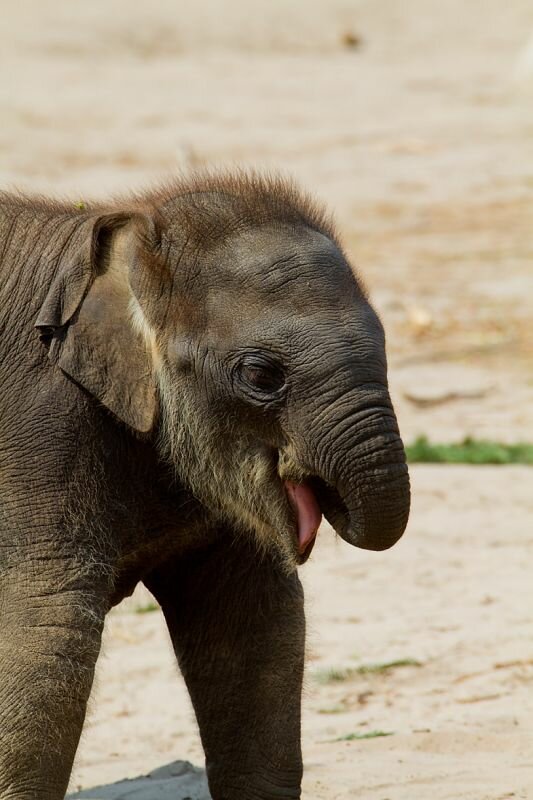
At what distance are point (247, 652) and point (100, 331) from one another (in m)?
1.09

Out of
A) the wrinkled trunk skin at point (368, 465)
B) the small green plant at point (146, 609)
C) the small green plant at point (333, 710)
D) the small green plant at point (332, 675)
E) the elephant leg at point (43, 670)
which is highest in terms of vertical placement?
the small green plant at point (146, 609)

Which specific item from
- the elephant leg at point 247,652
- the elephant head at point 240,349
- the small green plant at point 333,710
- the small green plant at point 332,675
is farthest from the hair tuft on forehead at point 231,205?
the small green plant at point 332,675

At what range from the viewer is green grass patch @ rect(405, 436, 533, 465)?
392 inches

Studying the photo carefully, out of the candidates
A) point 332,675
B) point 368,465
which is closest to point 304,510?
point 368,465

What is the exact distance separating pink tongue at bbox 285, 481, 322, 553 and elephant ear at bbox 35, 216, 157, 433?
0.41 m

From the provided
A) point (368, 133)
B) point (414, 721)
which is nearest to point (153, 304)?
point (414, 721)

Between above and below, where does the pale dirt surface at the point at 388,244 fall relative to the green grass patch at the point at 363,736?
above

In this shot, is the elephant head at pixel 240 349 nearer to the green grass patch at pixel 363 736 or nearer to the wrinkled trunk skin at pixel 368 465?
the wrinkled trunk skin at pixel 368 465

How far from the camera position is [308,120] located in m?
21.8

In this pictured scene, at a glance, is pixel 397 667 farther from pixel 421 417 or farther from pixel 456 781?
pixel 421 417

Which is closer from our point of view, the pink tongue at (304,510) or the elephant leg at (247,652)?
the pink tongue at (304,510)

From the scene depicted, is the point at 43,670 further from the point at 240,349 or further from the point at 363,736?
the point at 363,736

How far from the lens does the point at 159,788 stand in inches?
215

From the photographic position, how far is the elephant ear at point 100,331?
438 cm
